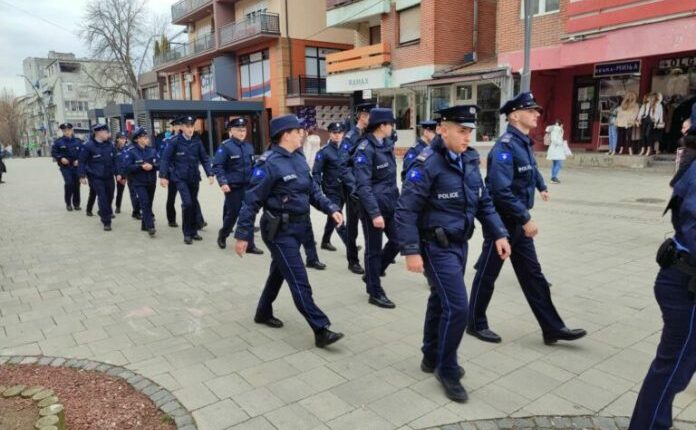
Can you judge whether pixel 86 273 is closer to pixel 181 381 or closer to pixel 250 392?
pixel 181 381

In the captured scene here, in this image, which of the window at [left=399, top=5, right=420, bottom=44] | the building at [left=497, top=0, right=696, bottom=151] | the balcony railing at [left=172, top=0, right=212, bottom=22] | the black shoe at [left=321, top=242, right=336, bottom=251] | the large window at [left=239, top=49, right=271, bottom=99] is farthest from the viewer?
the balcony railing at [left=172, top=0, right=212, bottom=22]

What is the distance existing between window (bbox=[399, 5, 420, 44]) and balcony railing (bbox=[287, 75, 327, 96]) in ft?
26.6

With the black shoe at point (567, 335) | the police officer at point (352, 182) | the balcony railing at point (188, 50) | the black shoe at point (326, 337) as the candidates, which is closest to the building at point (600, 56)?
the police officer at point (352, 182)

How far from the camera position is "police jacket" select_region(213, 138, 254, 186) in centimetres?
754

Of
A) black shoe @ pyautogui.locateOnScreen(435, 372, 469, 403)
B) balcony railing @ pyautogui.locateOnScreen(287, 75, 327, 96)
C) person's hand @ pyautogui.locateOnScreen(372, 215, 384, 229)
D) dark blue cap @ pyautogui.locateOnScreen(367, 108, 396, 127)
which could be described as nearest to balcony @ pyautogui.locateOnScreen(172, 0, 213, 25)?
balcony railing @ pyautogui.locateOnScreen(287, 75, 327, 96)

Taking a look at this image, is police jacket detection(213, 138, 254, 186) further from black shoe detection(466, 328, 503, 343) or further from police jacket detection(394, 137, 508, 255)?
police jacket detection(394, 137, 508, 255)

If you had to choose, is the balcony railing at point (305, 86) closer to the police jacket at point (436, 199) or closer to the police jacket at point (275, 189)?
the police jacket at point (275, 189)

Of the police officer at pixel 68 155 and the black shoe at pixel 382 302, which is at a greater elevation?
the police officer at pixel 68 155

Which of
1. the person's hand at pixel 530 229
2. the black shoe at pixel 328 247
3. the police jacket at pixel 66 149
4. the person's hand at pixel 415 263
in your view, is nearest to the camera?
the person's hand at pixel 415 263

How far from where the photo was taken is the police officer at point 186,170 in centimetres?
826

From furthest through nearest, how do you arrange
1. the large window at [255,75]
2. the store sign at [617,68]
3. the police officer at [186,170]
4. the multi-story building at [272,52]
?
the large window at [255,75] → the multi-story building at [272,52] → the store sign at [617,68] → the police officer at [186,170]

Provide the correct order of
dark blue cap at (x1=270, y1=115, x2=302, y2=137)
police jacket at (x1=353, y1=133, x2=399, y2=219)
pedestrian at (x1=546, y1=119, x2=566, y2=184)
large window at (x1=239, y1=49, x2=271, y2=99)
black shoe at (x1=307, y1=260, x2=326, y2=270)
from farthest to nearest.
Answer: large window at (x1=239, y1=49, x2=271, y2=99), pedestrian at (x1=546, y1=119, x2=566, y2=184), black shoe at (x1=307, y1=260, x2=326, y2=270), police jacket at (x1=353, y1=133, x2=399, y2=219), dark blue cap at (x1=270, y1=115, x2=302, y2=137)

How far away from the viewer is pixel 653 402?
263cm

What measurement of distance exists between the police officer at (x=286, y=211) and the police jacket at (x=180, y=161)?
4.23 m
